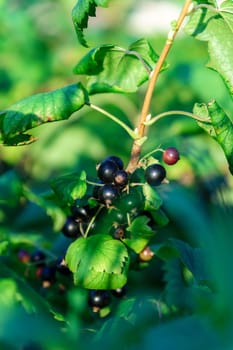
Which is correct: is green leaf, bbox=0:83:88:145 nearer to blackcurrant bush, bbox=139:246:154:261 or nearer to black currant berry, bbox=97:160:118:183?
black currant berry, bbox=97:160:118:183

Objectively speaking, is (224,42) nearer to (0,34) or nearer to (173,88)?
(173,88)

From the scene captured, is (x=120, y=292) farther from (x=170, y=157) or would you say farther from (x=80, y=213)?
(x=170, y=157)

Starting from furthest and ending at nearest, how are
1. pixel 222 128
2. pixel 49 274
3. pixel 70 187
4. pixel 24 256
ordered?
pixel 24 256 < pixel 49 274 < pixel 70 187 < pixel 222 128

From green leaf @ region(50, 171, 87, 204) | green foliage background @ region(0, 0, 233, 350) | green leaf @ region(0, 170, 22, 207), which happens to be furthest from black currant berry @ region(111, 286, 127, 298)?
green leaf @ region(0, 170, 22, 207)

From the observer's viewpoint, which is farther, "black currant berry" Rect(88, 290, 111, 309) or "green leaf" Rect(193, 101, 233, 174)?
"black currant berry" Rect(88, 290, 111, 309)

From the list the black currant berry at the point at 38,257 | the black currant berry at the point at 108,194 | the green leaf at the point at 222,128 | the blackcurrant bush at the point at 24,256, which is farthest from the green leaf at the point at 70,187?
the blackcurrant bush at the point at 24,256

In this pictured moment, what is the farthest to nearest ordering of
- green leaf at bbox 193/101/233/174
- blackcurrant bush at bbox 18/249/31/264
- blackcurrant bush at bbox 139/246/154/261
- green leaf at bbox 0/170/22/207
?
blackcurrant bush at bbox 18/249/31/264 → green leaf at bbox 0/170/22/207 → blackcurrant bush at bbox 139/246/154/261 → green leaf at bbox 193/101/233/174

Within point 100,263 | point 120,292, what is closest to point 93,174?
point 120,292
